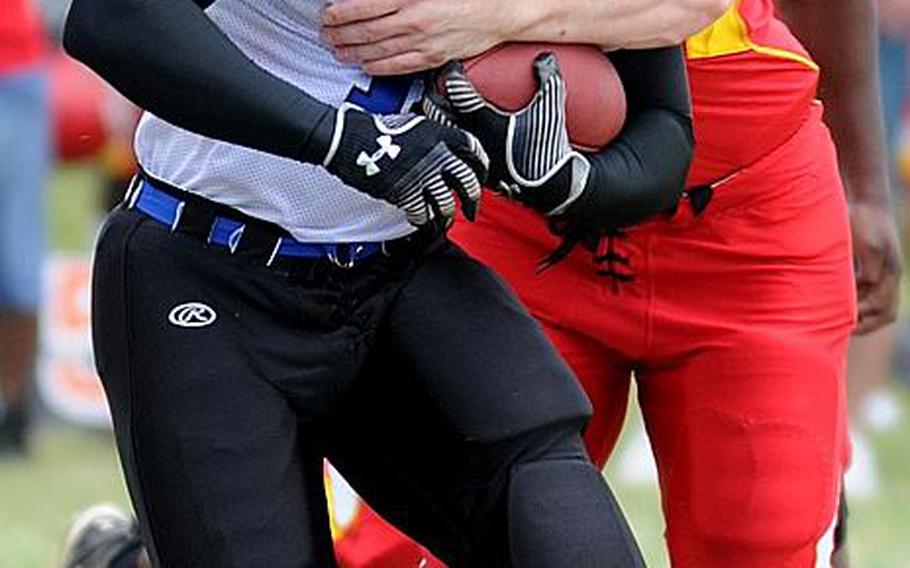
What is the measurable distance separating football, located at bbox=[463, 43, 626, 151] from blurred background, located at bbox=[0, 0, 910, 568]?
2.71 meters

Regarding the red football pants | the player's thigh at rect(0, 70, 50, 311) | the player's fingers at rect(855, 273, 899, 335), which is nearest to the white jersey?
the red football pants

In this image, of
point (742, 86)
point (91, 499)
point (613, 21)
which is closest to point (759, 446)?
point (742, 86)

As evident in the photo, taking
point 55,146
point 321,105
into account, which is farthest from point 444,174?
point 55,146

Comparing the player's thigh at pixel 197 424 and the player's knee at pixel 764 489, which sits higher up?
the player's thigh at pixel 197 424

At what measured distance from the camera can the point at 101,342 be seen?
11.3ft

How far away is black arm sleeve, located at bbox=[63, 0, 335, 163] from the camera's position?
3.13 m

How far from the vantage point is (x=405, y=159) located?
3.14 m

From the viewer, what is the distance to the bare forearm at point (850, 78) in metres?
4.21

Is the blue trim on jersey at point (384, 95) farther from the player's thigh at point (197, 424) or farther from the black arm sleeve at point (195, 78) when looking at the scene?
the player's thigh at point (197, 424)

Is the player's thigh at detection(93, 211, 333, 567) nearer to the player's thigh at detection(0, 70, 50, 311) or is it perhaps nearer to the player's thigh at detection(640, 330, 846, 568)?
the player's thigh at detection(640, 330, 846, 568)

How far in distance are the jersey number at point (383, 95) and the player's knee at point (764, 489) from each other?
0.87 meters

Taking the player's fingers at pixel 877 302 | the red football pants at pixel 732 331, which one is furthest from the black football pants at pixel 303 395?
the player's fingers at pixel 877 302

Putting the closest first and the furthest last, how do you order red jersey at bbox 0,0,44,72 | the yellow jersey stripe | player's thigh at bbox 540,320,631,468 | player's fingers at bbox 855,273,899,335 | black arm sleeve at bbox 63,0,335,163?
black arm sleeve at bbox 63,0,335,163, the yellow jersey stripe, player's thigh at bbox 540,320,631,468, player's fingers at bbox 855,273,899,335, red jersey at bbox 0,0,44,72

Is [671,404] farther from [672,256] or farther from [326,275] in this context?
[326,275]
